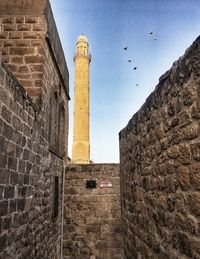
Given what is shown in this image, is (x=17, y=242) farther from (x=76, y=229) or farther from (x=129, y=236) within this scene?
(x=76, y=229)

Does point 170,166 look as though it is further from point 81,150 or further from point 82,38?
point 82,38

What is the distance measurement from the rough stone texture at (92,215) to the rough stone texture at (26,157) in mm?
826

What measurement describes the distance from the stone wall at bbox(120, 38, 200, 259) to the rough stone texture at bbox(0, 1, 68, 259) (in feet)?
5.37

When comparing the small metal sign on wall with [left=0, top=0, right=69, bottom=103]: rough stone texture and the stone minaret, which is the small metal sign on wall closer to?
[left=0, top=0, right=69, bottom=103]: rough stone texture

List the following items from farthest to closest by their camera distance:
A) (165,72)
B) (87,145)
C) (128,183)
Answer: (87,145) → (128,183) → (165,72)

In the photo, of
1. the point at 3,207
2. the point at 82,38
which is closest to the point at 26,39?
the point at 3,207

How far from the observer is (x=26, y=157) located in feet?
13.3

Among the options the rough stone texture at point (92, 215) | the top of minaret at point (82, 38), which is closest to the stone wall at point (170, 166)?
the rough stone texture at point (92, 215)

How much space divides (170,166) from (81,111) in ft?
71.6

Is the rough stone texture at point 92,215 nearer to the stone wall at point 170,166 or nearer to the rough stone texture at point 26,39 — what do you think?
the rough stone texture at point 26,39

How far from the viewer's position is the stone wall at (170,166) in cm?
205

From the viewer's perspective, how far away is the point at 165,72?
9.00 feet

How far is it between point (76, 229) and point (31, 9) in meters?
5.80

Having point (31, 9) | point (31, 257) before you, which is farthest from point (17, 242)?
point (31, 9)
